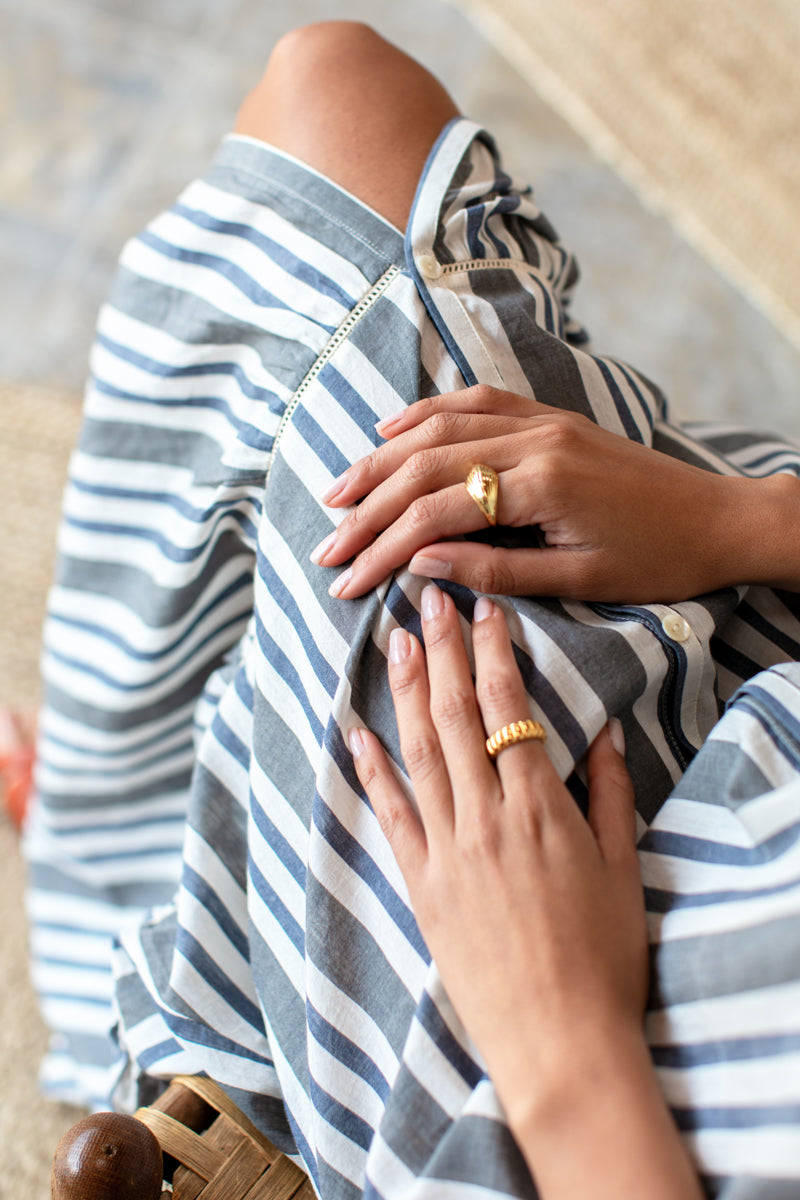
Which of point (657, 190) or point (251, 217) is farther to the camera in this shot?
point (657, 190)

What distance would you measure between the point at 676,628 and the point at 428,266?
287 mm

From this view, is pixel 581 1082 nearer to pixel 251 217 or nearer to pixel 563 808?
pixel 563 808

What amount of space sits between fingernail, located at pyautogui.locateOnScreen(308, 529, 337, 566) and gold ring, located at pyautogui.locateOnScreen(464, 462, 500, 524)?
9 centimetres

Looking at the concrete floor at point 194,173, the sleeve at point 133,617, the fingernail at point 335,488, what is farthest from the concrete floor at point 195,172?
the fingernail at point 335,488

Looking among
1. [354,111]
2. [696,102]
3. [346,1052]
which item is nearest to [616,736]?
[346,1052]

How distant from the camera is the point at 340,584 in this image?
523 millimetres

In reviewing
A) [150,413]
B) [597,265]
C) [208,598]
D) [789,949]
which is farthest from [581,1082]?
[597,265]

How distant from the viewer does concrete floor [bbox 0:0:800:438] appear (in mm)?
1291

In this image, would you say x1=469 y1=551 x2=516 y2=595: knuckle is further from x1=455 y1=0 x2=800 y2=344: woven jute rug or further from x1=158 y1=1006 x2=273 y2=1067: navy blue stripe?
x1=455 y1=0 x2=800 y2=344: woven jute rug

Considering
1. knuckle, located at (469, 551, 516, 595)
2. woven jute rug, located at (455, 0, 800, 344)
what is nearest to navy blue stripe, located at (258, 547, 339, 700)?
knuckle, located at (469, 551, 516, 595)

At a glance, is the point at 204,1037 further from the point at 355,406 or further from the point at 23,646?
the point at 23,646

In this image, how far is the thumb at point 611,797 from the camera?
18.4 inches

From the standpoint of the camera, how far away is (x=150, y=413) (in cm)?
67

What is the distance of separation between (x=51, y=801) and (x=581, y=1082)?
0.61 metres
